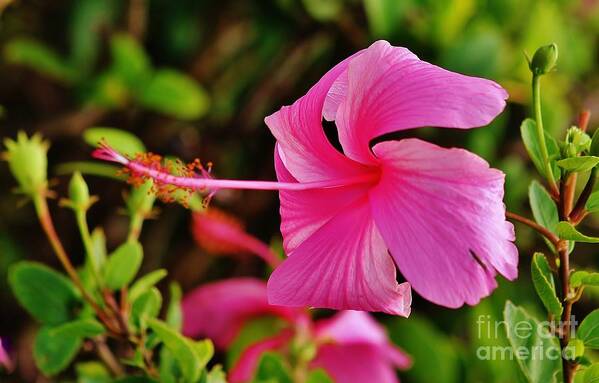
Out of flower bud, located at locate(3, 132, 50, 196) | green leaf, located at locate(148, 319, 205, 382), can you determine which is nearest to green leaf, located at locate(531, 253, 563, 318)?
green leaf, located at locate(148, 319, 205, 382)

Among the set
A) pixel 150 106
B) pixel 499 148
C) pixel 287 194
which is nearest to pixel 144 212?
pixel 287 194

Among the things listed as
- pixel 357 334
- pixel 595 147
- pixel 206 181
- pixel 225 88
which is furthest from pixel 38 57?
pixel 595 147

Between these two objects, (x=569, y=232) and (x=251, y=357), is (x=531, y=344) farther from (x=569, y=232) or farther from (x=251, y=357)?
(x=251, y=357)

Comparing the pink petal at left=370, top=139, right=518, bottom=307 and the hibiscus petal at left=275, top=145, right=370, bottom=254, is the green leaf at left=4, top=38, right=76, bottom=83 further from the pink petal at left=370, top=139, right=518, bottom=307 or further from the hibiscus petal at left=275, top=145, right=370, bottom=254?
the pink petal at left=370, top=139, right=518, bottom=307

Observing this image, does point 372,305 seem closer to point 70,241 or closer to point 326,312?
point 326,312

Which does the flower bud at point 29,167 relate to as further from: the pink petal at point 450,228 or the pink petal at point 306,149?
the pink petal at point 450,228
